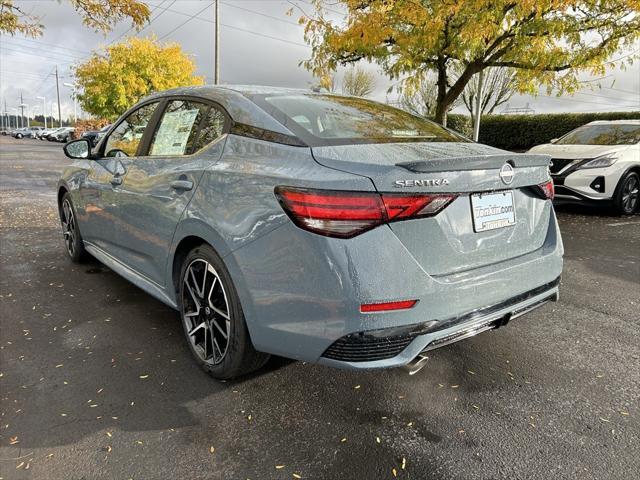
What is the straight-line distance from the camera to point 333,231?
1986 mm

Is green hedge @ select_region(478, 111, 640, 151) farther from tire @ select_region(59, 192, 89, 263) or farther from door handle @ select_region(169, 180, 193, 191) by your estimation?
door handle @ select_region(169, 180, 193, 191)

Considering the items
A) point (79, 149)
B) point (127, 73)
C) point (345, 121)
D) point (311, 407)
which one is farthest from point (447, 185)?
point (127, 73)

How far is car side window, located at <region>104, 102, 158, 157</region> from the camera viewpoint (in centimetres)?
357

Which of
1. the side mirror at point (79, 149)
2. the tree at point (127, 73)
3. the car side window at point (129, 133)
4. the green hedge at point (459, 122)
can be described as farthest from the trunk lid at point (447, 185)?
the tree at point (127, 73)

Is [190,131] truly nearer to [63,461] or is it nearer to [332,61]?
[63,461]

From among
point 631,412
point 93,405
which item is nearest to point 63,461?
point 93,405

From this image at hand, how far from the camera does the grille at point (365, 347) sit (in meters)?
2.05

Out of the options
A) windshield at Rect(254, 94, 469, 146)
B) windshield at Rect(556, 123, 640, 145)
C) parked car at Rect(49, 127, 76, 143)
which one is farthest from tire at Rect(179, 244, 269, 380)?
parked car at Rect(49, 127, 76, 143)

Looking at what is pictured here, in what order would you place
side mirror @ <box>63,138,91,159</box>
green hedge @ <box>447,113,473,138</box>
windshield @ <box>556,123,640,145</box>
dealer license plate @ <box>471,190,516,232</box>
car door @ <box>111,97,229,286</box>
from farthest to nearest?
green hedge @ <box>447,113,473,138</box>
windshield @ <box>556,123,640,145</box>
side mirror @ <box>63,138,91,159</box>
car door @ <box>111,97,229,286</box>
dealer license plate @ <box>471,190,516,232</box>

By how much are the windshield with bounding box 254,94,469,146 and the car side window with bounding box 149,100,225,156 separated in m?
0.30

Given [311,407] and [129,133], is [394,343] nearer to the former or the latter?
[311,407]

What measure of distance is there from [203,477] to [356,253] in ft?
3.56

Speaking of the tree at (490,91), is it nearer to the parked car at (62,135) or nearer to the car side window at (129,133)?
the car side window at (129,133)

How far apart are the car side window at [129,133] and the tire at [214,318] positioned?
1.27 meters
